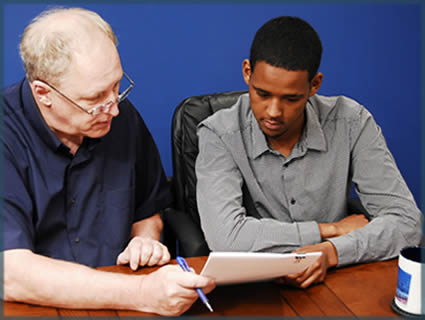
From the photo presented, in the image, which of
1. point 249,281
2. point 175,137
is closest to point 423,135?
point 175,137

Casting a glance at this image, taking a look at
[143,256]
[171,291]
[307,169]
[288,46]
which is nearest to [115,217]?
[143,256]

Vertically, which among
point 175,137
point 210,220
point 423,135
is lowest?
point 423,135

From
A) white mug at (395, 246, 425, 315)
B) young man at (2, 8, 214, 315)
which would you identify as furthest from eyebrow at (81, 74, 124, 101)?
white mug at (395, 246, 425, 315)

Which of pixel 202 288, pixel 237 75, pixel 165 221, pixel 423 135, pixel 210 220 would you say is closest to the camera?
pixel 202 288

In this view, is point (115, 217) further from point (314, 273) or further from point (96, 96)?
point (314, 273)

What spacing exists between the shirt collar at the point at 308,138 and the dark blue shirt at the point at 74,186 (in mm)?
346

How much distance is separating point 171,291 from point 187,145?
0.86m

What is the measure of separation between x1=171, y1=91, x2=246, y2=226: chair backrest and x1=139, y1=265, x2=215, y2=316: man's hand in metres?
0.73

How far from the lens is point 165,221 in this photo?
1.85 meters

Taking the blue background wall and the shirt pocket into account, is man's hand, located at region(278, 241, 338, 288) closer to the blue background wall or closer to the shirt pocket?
the shirt pocket

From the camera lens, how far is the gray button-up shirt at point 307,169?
1638 mm

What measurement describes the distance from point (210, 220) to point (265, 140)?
330 mm

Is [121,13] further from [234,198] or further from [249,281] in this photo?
[249,281]

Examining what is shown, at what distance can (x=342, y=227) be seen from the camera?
161 centimetres
